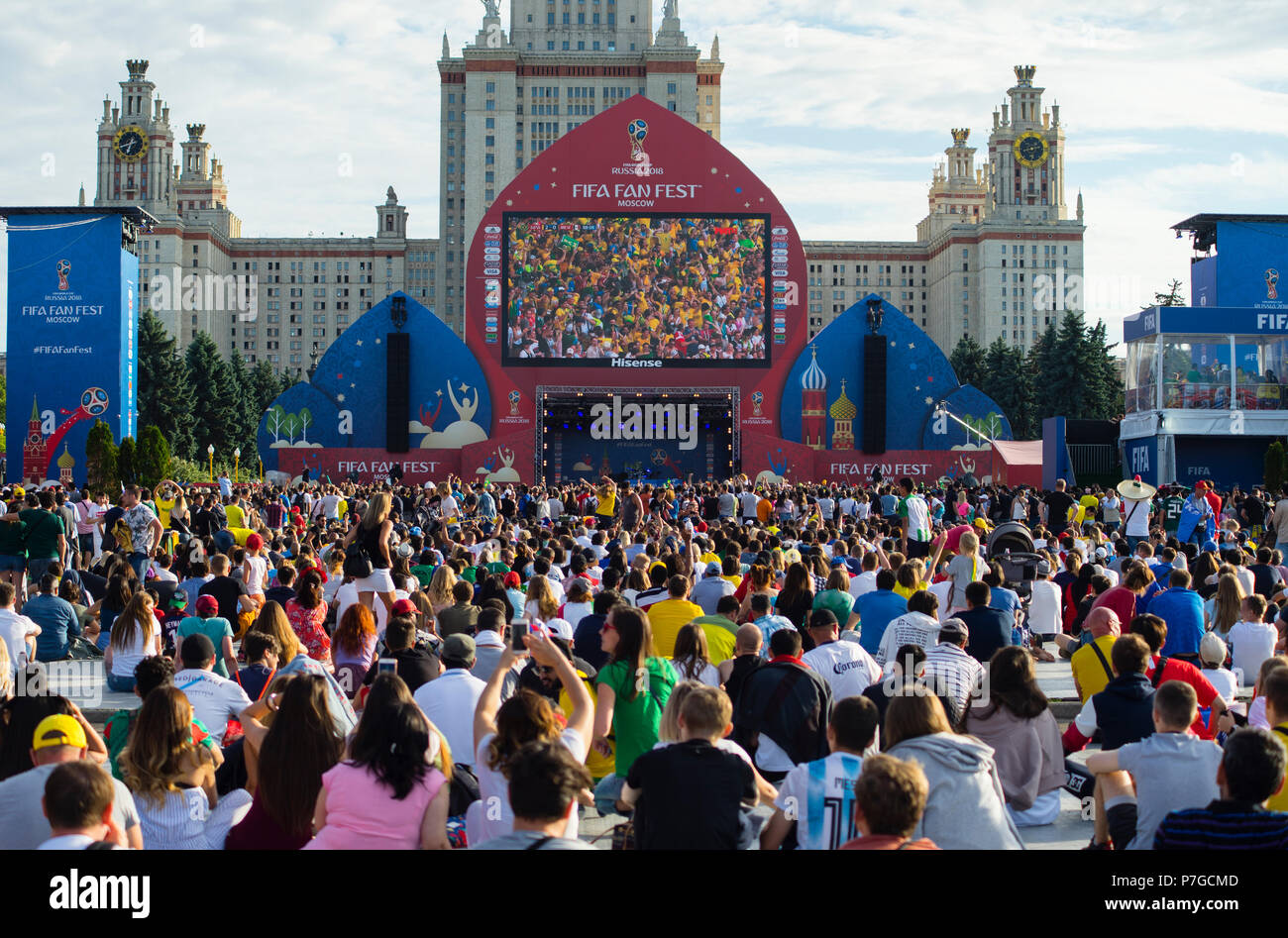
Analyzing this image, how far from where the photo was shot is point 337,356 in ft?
147

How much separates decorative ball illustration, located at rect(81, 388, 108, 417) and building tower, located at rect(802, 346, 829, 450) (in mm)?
21680

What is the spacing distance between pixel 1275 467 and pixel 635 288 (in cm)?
1982

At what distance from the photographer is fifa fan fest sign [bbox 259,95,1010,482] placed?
1702 inches

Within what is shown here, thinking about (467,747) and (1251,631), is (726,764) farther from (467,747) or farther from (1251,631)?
(1251,631)

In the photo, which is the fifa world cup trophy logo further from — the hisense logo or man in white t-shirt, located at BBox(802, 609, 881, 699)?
man in white t-shirt, located at BBox(802, 609, 881, 699)

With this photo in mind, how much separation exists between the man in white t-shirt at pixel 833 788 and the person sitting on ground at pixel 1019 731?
5.86ft

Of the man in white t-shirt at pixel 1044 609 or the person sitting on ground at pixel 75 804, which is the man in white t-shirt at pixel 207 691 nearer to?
the person sitting on ground at pixel 75 804

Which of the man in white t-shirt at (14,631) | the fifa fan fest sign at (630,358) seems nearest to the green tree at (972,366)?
the fifa fan fest sign at (630,358)

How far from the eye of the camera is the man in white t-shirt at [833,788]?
5.28m

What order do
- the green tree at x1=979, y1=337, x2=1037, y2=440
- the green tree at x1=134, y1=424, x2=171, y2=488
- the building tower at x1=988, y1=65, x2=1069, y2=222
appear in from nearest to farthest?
the green tree at x1=134, y1=424, x2=171, y2=488 < the green tree at x1=979, y1=337, x2=1037, y2=440 < the building tower at x1=988, y1=65, x2=1069, y2=222

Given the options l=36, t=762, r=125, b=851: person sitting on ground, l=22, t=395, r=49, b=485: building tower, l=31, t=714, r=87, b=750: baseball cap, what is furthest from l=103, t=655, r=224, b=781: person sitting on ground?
l=22, t=395, r=49, b=485: building tower

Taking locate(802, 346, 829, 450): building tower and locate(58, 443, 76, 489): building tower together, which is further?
locate(802, 346, 829, 450): building tower

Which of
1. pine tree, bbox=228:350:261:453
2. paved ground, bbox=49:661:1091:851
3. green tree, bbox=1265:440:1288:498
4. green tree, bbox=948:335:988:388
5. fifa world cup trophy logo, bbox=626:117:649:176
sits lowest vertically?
paved ground, bbox=49:661:1091:851
